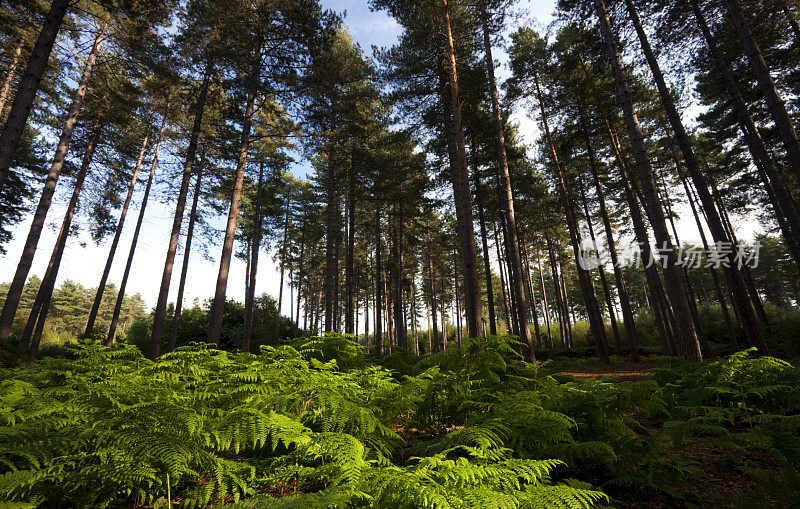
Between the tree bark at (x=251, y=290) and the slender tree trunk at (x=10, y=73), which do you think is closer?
the slender tree trunk at (x=10, y=73)

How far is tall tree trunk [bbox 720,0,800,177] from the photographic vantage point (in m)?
8.54

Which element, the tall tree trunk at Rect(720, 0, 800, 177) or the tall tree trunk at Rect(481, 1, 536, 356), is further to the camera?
the tall tree trunk at Rect(481, 1, 536, 356)


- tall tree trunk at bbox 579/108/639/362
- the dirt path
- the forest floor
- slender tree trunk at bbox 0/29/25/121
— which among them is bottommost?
the forest floor

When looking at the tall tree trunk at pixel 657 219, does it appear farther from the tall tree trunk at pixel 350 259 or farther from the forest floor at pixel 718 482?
the tall tree trunk at pixel 350 259

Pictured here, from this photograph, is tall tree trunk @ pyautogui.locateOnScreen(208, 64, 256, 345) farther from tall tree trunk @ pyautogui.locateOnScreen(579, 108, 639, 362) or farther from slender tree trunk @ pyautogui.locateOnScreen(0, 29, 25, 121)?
tall tree trunk @ pyautogui.locateOnScreen(579, 108, 639, 362)

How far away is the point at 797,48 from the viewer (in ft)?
41.0

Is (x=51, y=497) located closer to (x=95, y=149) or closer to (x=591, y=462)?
(x=591, y=462)

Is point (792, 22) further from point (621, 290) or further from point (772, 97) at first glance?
point (621, 290)

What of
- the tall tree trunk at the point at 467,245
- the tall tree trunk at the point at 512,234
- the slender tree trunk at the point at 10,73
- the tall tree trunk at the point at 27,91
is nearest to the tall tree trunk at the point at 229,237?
the tall tree trunk at the point at 27,91

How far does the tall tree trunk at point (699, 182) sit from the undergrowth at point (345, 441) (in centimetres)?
774

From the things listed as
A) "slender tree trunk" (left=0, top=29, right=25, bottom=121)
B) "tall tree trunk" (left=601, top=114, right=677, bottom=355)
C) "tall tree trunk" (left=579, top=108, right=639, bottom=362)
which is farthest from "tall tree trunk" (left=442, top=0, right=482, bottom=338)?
"slender tree trunk" (left=0, top=29, right=25, bottom=121)

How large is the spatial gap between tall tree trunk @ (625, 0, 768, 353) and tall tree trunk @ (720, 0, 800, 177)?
1.83 m

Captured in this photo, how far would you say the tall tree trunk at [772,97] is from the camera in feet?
28.0

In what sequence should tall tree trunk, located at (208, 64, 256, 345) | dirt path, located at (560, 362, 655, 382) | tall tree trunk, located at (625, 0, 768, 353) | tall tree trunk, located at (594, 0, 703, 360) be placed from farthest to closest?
tall tree trunk, located at (208, 64, 256, 345), tall tree trunk, located at (625, 0, 768, 353), dirt path, located at (560, 362, 655, 382), tall tree trunk, located at (594, 0, 703, 360)
